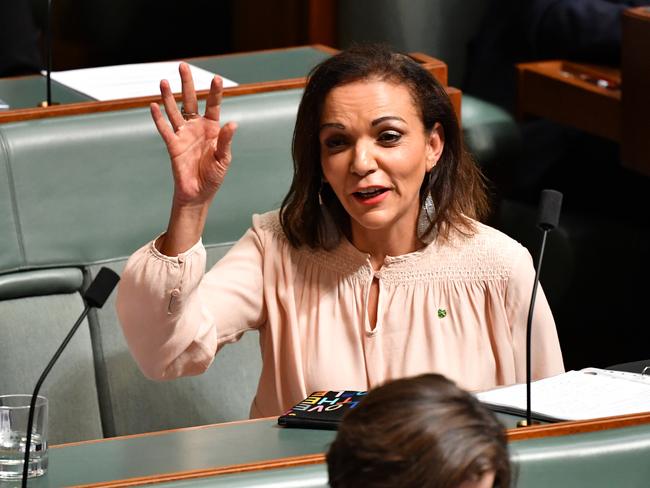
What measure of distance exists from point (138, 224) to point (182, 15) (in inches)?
84.0

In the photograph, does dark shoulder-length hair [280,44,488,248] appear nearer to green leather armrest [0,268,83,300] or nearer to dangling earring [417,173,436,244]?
dangling earring [417,173,436,244]

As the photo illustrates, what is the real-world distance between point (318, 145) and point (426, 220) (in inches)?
8.2

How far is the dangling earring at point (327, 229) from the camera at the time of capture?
2084 mm

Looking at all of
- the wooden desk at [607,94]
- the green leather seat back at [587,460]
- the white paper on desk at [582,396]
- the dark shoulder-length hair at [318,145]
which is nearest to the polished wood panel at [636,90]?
the wooden desk at [607,94]

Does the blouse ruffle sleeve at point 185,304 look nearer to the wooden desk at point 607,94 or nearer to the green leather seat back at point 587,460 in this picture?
the green leather seat back at point 587,460

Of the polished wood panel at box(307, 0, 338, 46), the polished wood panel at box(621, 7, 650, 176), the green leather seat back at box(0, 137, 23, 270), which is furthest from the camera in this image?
the polished wood panel at box(307, 0, 338, 46)

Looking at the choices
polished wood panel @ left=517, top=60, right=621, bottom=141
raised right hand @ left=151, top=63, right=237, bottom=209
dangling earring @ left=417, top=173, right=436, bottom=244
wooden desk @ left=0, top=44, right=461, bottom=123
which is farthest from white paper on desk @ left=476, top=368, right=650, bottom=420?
polished wood panel @ left=517, top=60, right=621, bottom=141

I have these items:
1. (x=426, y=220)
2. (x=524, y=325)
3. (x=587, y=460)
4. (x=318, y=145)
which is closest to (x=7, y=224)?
(x=318, y=145)

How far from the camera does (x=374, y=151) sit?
2.00 meters

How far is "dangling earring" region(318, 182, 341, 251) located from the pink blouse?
2 cm

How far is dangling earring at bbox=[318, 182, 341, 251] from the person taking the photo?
2084 mm

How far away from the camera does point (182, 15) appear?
448 centimetres

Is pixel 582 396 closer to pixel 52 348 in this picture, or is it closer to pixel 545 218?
pixel 545 218

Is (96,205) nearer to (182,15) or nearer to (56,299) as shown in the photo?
(56,299)
